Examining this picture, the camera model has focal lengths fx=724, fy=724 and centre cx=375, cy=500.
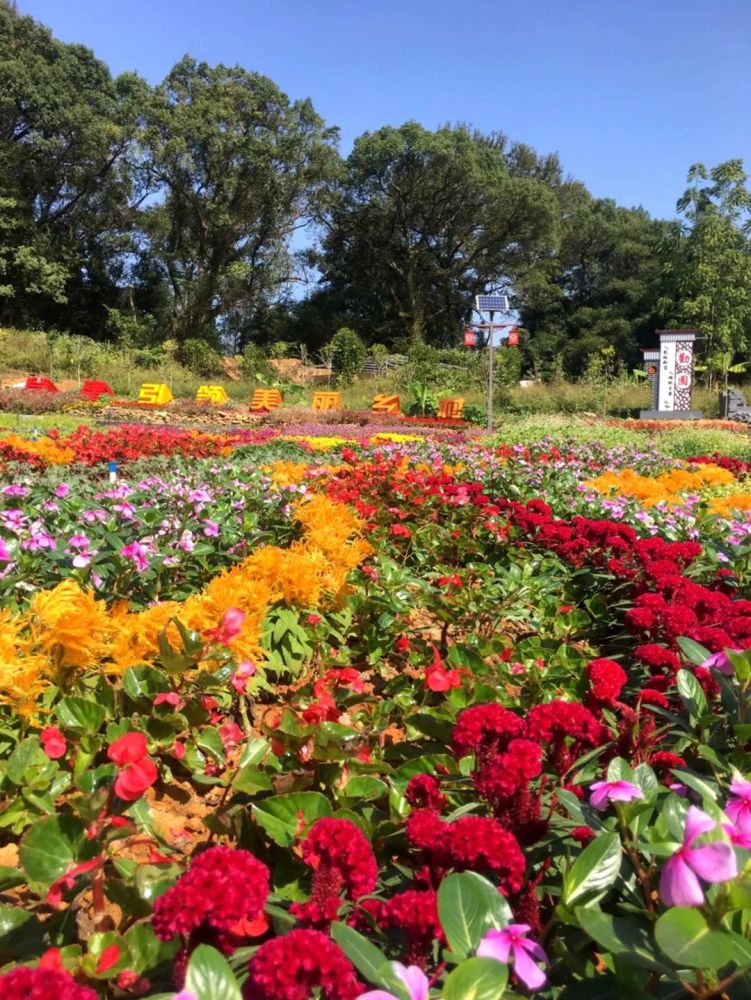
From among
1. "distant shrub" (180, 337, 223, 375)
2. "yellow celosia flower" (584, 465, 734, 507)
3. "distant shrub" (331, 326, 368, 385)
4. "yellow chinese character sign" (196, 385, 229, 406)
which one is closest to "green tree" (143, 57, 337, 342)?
"distant shrub" (180, 337, 223, 375)

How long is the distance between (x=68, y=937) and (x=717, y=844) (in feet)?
2.35

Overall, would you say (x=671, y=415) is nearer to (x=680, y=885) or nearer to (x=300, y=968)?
(x=680, y=885)

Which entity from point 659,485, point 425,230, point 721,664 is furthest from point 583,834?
point 425,230

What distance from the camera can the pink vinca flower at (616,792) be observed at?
2.60ft

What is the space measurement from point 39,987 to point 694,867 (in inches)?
19.8

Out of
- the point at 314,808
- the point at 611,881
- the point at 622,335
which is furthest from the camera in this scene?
the point at 622,335

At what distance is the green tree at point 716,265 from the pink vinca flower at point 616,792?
2402 cm

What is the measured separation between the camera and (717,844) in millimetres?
573

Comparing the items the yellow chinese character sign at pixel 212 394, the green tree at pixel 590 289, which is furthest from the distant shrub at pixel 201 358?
the green tree at pixel 590 289

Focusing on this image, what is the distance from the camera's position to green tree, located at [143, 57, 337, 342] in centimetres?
2506

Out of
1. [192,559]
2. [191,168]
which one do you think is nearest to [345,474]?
[192,559]

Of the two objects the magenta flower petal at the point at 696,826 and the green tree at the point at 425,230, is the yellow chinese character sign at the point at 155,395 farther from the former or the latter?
the magenta flower petal at the point at 696,826

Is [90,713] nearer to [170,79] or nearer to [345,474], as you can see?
[345,474]

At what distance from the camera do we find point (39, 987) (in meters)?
0.51
